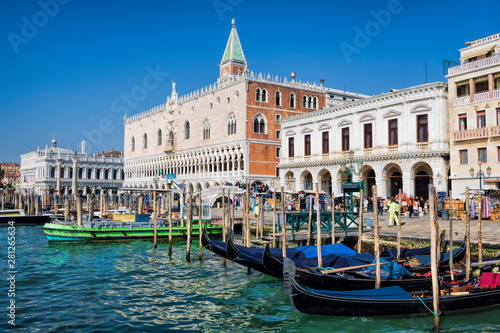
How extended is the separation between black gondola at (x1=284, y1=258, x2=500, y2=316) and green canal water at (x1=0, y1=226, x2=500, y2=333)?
0.84 ft

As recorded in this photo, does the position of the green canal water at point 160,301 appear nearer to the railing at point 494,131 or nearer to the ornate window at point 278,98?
the railing at point 494,131

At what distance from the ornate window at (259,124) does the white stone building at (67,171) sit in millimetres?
33425

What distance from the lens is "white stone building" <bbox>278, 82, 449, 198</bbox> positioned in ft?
75.6

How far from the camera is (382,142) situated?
83.8 ft

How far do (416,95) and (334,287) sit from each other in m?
17.3

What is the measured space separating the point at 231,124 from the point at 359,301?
30657 mm

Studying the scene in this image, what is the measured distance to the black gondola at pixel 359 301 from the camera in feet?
25.6

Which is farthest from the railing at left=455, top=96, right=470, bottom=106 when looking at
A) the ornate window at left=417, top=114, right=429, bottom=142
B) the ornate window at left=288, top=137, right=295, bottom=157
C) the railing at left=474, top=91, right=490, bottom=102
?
the ornate window at left=288, top=137, right=295, bottom=157

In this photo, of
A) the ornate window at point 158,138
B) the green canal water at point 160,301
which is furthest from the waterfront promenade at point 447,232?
the ornate window at point 158,138

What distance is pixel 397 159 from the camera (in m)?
24.6

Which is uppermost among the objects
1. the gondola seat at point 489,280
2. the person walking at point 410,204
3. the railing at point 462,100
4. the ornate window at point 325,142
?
the railing at point 462,100

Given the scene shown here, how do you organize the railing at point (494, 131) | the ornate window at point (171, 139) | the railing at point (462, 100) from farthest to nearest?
the ornate window at point (171, 139), the railing at point (462, 100), the railing at point (494, 131)

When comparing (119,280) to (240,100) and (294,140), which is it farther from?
(240,100)

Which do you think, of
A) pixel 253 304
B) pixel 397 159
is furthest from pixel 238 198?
pixel 253 304
